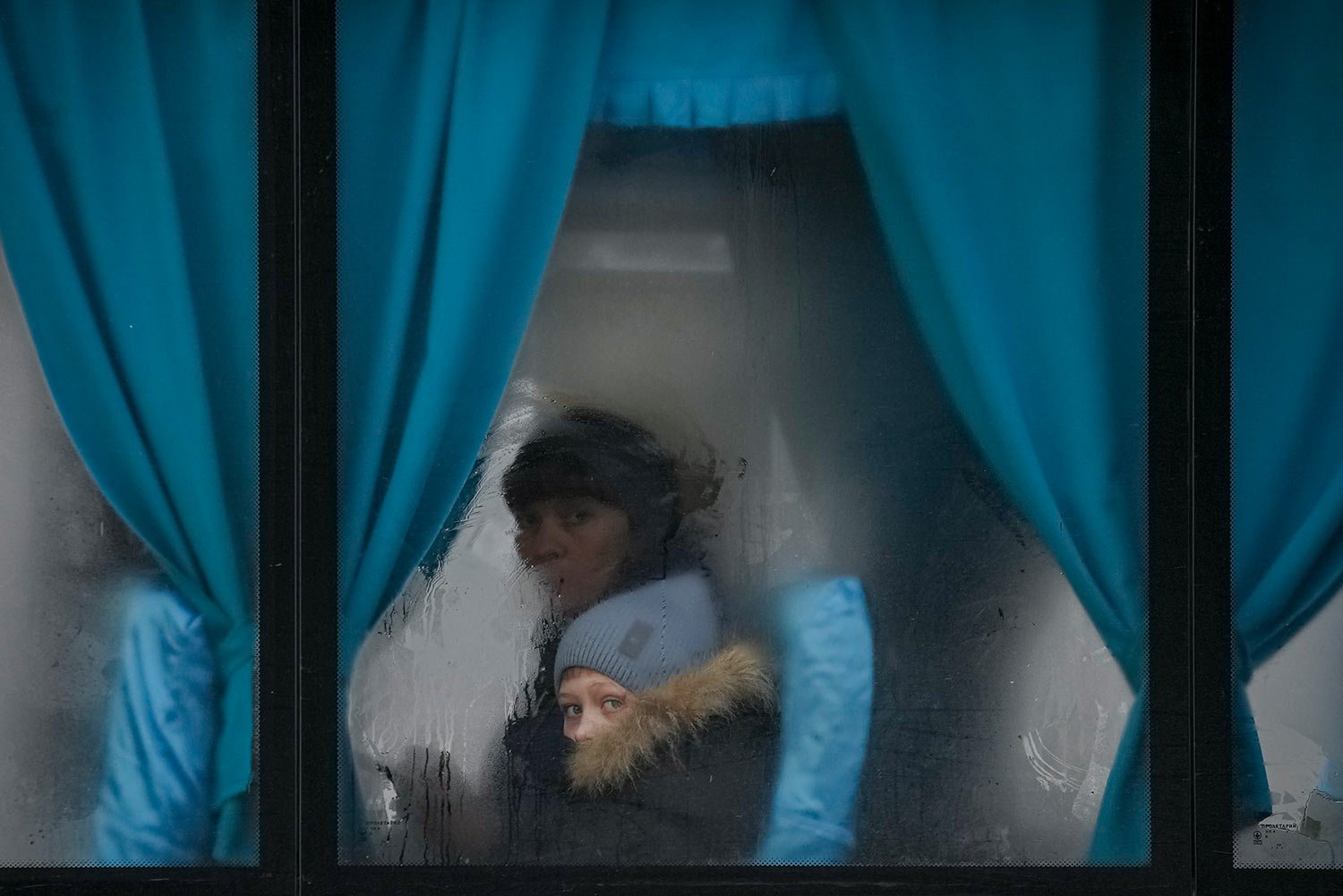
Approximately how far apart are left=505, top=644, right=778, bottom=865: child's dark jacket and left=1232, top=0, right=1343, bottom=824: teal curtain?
1222mm

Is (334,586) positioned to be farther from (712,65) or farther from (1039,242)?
(1039,242)

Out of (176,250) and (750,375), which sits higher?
(176,250)

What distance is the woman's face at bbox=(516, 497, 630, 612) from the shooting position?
4.16m

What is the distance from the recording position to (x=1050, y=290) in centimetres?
418

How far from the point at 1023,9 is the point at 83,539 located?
2.68 meters

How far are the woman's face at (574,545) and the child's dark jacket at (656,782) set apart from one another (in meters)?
0.31

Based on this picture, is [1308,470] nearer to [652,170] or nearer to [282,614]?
[652,170]

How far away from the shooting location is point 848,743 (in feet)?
13.6

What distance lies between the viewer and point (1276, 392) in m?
4.17

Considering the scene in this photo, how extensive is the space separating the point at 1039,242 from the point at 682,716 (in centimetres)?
148

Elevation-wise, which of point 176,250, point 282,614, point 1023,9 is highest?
point 1023,9

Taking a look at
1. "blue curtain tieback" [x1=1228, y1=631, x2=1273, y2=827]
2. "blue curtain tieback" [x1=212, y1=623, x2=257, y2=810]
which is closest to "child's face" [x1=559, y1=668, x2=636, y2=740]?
"blue curtain tieback" [x1=212, y1=623, x2=257, y2=810]

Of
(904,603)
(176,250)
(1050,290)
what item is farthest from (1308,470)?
(176,250)

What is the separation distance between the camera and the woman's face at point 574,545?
4156 mm
